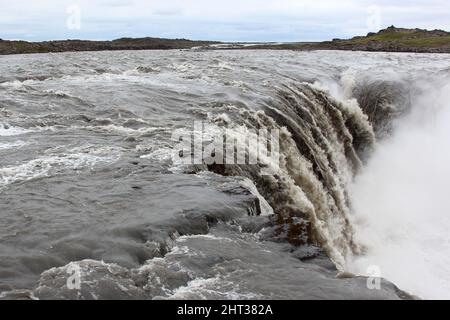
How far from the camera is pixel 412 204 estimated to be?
24.7 m

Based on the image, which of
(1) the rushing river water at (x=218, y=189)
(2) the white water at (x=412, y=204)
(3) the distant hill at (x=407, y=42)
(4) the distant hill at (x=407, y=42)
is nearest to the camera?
(1) the rushing river water at (x=218, y=189)

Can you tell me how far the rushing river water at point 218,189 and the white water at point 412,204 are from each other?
93 mm

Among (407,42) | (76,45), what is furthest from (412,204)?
(76,45)

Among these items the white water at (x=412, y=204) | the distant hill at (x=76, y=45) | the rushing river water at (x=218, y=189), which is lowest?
the white water at (x=412, y=204)

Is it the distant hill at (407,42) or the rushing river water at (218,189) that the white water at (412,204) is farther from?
the distant hill at (407,42)

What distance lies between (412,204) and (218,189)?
1562 centimetres

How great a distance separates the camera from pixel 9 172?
13.5m

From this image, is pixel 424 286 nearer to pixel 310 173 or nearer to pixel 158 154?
pixel 310 173

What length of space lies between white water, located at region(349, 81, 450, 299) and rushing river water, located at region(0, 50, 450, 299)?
0.31 ft

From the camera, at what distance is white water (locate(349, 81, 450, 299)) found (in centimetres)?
1797

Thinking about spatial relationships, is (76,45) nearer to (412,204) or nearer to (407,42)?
(407,42)

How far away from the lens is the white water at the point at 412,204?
59.0 ft

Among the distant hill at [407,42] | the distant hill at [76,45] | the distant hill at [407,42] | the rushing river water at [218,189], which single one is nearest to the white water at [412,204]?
the rushing river water at [218,189]
